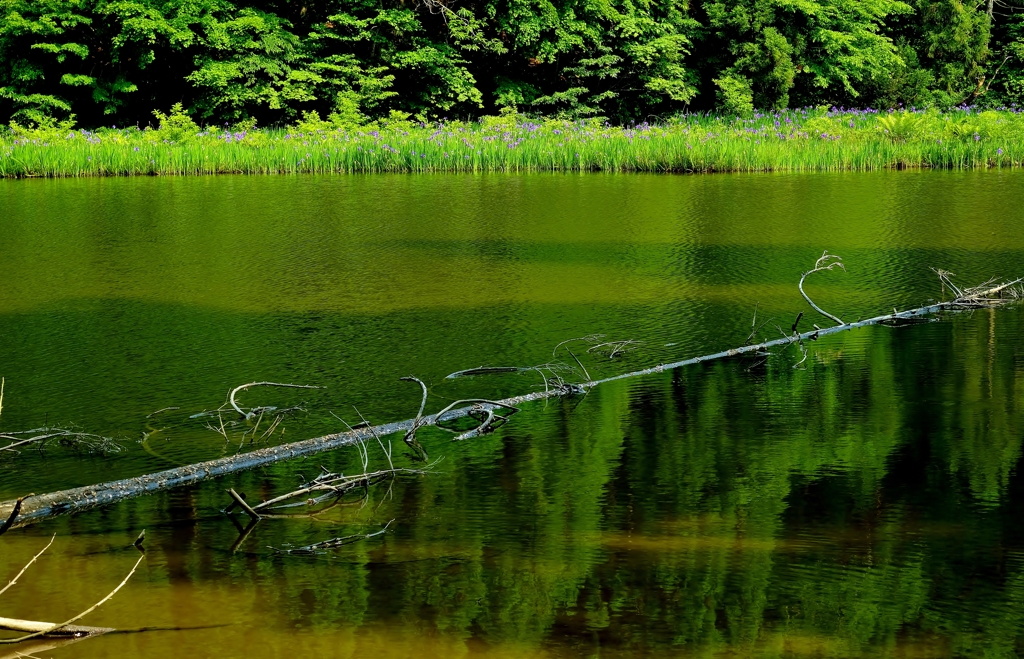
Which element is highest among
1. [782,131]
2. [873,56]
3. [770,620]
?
[873,56]

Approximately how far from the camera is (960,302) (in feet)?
17.4

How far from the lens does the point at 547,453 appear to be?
125 inches

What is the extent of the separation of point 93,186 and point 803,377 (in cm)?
946

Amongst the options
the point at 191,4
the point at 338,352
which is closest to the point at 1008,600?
the point at 338,352

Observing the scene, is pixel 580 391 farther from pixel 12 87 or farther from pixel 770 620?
pixel 12 87

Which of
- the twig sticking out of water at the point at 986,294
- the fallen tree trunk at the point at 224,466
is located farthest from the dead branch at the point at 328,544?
the twig sticking out of water at the point at 986,294

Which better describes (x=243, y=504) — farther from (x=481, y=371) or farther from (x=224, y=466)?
(x=481, y=371)

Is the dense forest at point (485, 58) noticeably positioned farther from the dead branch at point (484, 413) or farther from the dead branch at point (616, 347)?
the dead branch at point (484, 413)

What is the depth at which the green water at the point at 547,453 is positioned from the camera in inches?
85.1

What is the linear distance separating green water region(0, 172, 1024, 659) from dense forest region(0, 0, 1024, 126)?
10.9m

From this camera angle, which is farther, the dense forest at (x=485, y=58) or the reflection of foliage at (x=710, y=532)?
the dense forest at (x=485, y=58)

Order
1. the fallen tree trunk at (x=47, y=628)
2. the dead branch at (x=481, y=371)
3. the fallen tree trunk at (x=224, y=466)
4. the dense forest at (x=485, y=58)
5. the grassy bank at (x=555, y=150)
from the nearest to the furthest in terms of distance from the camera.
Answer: the fallen tree trunk at (x=47, y=628) → the fallen tree trunk at (x=224, y=466) → the dead branch at (x=481, y=371) → the grassy bank at (x=555, y=150) → the dense forest at (x=485, y=58)

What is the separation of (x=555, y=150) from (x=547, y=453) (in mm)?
10477

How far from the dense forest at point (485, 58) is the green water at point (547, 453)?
1092cm
